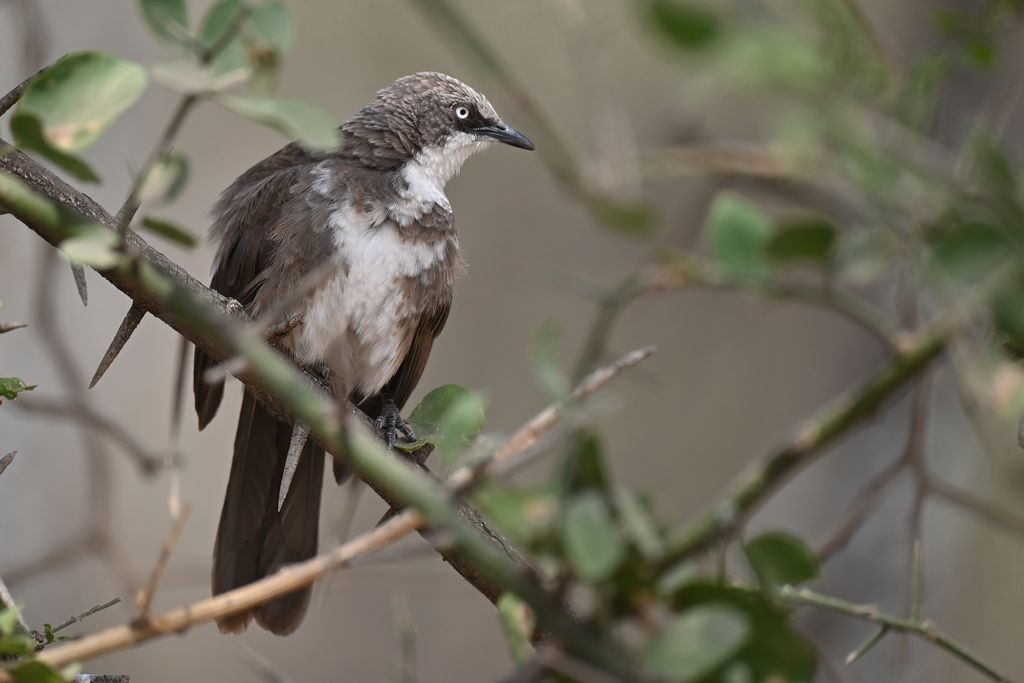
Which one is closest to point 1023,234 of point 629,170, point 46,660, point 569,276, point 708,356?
point 569,276

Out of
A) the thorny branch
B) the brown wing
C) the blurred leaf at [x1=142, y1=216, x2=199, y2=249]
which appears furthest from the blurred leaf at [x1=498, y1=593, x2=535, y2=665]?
the brown wing

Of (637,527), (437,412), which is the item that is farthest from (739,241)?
(437,412)

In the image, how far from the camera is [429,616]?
701cm

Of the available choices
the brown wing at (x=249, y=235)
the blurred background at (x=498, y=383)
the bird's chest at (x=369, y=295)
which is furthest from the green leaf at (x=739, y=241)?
the brown wing at (x=249, y=235)

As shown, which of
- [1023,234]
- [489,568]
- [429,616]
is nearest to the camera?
[1023,234]

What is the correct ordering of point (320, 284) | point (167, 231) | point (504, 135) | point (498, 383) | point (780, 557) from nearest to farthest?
point (780, 557) → point (167, 231) → point (320, 284) → point (504, 135) → point (498, 383)

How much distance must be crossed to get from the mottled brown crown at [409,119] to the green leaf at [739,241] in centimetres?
263

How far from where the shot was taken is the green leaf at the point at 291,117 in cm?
106

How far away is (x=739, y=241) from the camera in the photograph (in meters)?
1.11

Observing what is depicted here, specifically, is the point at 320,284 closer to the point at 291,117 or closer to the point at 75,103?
the point at 75,103

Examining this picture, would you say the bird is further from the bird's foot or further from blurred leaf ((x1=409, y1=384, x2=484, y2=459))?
blurred leaf ((x1=409, y1=384, x2=484, y2=459))

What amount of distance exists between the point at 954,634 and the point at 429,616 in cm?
300

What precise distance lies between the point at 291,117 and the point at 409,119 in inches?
114

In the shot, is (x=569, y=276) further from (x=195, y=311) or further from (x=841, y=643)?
(x=841, y=643)
